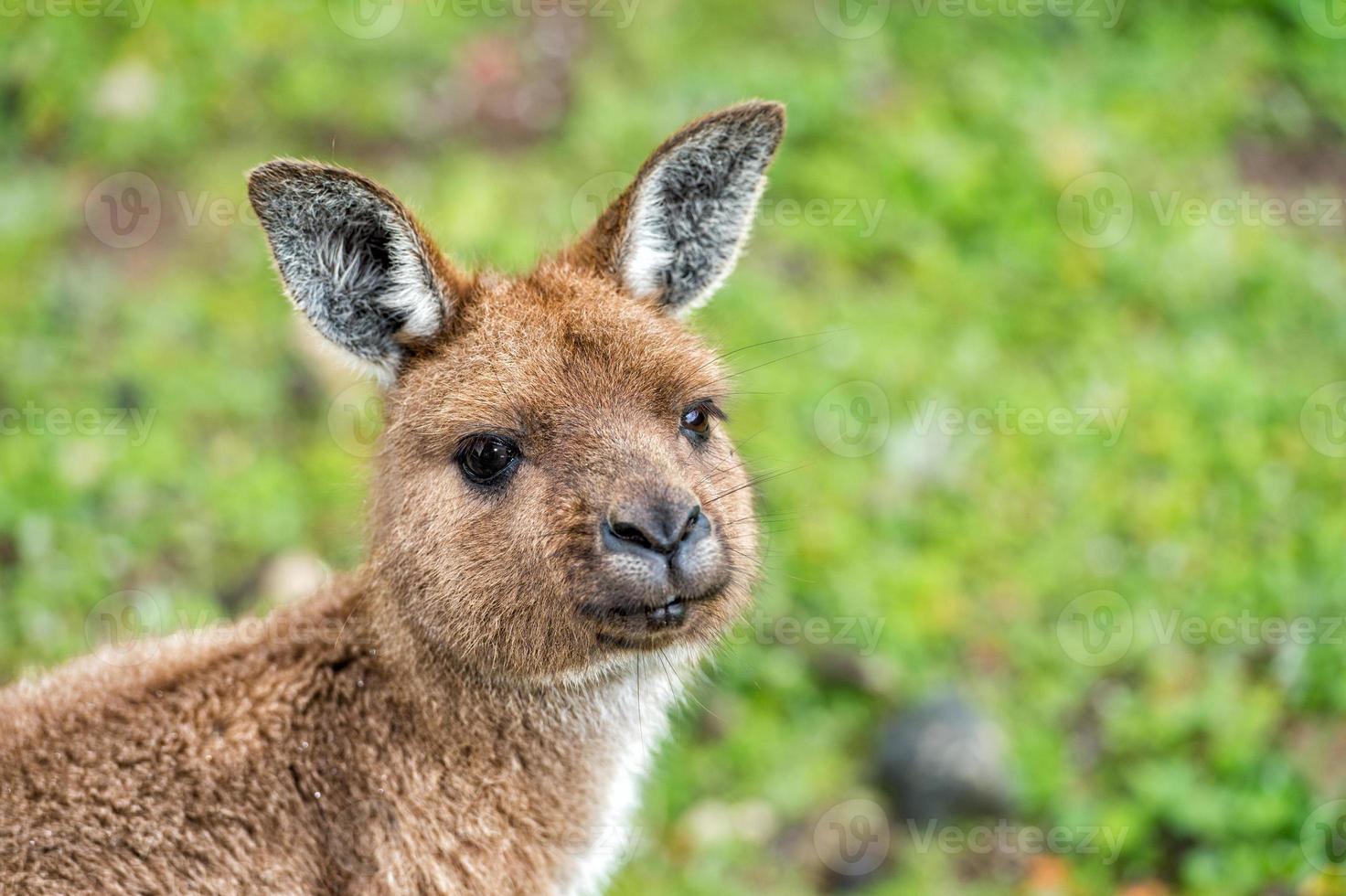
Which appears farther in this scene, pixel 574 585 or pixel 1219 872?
pixel 1219 872

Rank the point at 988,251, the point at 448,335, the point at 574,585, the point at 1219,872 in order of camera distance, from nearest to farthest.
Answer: the point at 574,585, the point at 448,335, the point at 1219,872, the point at 988,251

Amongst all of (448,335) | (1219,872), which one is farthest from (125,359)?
(1219,872)

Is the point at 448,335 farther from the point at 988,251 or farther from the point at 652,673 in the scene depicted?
the point at 988,251

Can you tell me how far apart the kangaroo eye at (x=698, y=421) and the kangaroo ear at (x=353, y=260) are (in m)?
0.89

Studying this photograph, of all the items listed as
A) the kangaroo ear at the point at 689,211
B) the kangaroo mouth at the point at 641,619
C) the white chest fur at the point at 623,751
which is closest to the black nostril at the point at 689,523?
the kangaroo mouth at the point at 641,619

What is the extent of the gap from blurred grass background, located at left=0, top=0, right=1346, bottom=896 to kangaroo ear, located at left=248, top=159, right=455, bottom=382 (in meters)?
0.73

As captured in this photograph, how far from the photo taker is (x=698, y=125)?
16.0 feet

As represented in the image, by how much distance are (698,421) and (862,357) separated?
397 centimetres

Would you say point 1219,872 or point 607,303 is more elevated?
point 607,303

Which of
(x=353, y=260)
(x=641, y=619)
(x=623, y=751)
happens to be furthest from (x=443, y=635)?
(x=353, y=260)

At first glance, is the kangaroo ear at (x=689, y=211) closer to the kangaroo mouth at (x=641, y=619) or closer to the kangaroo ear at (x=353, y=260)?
the kangaroo ear at (x=353, y=260)

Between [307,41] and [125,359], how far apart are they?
2.79m

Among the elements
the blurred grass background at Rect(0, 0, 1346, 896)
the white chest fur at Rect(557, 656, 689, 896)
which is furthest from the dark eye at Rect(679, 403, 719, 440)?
the blurred grass background at Rect(0, 0, 1346, 896)

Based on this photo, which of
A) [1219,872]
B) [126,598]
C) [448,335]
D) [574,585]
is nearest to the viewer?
[574,585]
